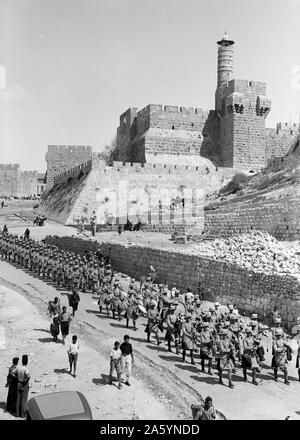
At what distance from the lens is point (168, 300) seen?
39.3ft

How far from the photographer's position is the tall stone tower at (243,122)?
117 ft

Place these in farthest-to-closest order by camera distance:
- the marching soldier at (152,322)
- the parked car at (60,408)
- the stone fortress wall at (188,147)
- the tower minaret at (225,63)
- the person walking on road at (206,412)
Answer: the tower minaret at (225,63), the stone fortress wall at (188,147), the marching soldier at (152,322), the person walking on road at (206,412), the parked car at (60,408)

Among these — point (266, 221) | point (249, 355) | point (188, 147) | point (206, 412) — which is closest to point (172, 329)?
point (249, 355)

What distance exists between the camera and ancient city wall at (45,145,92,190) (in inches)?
1837

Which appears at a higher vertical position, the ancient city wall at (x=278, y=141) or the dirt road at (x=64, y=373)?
the ancient city wall at (x=278, y=141)

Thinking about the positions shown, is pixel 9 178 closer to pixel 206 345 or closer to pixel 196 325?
pixel 196 325

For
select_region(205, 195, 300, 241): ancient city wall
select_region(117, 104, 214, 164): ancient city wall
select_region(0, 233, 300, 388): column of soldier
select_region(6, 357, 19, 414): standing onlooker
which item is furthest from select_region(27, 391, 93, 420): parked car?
select_region(117, 104, 214, 164): ancient city wall

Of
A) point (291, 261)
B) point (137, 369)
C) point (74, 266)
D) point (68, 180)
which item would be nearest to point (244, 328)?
point (137, 369)

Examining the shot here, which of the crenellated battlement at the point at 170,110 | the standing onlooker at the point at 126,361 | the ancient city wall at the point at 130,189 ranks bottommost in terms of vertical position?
the standing onlooker at the point at 126,361

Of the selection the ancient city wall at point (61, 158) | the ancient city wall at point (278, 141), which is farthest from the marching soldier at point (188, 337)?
the ancient city wall at point (61, 158)

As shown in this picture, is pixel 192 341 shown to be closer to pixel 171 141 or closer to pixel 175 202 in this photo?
pixel 175 202

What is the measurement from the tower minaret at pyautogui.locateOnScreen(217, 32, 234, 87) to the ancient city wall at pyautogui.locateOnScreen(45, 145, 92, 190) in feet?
51.6

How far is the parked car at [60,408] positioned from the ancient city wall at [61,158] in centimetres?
4114

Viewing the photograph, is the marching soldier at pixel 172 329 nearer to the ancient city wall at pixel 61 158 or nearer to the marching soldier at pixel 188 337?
the marching soldier at pixel 188 337
